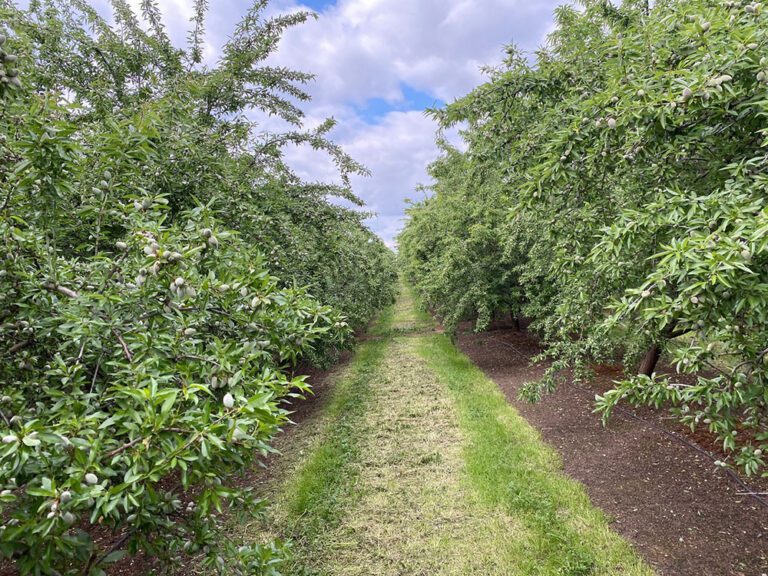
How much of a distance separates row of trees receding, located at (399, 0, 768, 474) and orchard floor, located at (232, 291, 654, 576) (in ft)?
4.02

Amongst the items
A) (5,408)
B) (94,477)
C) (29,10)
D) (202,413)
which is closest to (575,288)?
(202,413)

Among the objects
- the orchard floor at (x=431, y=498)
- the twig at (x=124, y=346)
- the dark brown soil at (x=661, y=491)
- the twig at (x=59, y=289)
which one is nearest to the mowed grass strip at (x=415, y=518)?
the orchard floor at (x=431, y=498)

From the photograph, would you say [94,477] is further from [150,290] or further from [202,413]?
[150,290]

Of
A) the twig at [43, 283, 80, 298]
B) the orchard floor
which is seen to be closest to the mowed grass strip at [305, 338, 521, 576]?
the orchard floor

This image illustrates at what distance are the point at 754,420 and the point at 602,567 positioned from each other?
6.09 ft

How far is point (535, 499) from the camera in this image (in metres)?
4.07

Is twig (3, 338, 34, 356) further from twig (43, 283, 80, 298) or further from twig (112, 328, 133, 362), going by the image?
twig (112, 328, 133, 362)

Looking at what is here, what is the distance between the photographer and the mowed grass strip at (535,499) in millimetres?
3193

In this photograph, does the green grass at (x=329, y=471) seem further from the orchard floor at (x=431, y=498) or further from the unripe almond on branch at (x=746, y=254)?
the unripe almond on branch at (x=746, y=254)

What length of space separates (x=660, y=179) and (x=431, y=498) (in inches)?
150

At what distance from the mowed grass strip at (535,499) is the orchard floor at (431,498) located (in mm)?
12

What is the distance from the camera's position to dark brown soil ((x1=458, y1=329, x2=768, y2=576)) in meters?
3.10

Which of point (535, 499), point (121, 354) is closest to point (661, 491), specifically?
point (535, 499)

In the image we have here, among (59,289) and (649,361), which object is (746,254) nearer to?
(59,289)
